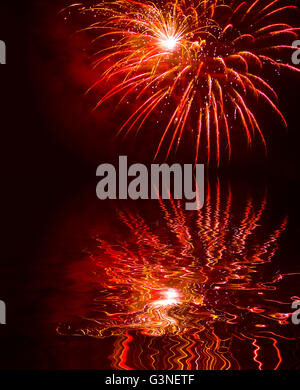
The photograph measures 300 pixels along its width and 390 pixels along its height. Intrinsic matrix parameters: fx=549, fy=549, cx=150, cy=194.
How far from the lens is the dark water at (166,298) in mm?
6082

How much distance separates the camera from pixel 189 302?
26.8 feet

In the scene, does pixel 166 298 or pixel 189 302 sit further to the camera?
pixel 166 298

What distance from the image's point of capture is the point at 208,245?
1335cm

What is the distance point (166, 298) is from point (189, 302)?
0.43 m

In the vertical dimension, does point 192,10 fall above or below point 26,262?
above

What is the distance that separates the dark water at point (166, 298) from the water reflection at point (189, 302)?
0.02 m

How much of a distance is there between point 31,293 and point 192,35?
56.2 ft

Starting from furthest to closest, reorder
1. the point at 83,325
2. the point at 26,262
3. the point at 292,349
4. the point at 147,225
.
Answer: the point at 147,225 < the point at 26,262 < the point at 83,325 < the point at 292,349

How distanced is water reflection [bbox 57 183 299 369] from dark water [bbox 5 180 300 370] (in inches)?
0.6

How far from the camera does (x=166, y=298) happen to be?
8.43 m

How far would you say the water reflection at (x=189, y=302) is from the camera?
6.12m
